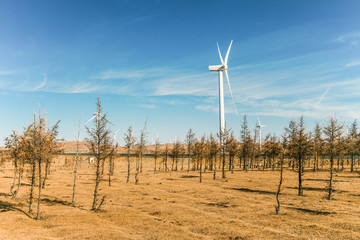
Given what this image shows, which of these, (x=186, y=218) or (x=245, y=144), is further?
(x=245, y=144)

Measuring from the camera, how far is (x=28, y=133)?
870 inches

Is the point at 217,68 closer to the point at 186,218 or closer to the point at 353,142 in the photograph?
the point at 353,142

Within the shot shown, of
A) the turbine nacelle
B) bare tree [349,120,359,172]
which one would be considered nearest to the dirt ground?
bare tree [349,120,359,172]

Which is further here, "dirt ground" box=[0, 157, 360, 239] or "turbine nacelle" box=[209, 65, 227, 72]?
"turbine nacelle" box=[209, 65, 227, 72]

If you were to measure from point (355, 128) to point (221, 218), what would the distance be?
244 feet

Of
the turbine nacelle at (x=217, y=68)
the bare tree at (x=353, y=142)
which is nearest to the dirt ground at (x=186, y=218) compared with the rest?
the bare tree at (x=353, y=142)

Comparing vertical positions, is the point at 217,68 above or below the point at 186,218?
above

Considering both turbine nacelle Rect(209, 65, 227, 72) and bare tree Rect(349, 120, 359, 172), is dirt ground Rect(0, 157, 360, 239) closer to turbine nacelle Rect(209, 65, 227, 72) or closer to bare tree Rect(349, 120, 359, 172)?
bare tree Rect(349, 120, 359, 172)

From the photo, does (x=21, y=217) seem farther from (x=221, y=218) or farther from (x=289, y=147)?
(x=289, y=147)

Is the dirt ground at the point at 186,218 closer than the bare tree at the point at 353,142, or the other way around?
the dirt ground at the point at 186,218

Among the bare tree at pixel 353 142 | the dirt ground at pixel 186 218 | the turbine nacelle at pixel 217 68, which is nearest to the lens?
the dirt ground at pixel 186 218

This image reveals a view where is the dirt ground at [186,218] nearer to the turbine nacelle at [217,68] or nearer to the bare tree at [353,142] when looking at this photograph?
the bare tree at [353,142]

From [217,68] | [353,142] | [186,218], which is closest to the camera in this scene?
[186,218]

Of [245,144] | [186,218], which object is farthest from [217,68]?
[186,218]
